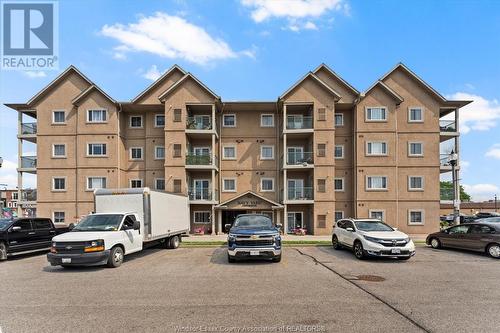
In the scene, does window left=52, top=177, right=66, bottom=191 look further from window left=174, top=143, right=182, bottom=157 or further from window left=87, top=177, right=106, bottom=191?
window left=174, top=143, right=182, bottom=157

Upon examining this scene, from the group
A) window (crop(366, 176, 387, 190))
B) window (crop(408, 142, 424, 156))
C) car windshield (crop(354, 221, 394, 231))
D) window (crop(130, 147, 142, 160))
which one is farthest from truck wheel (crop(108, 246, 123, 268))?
window (crop(408, 142, 424, 156))

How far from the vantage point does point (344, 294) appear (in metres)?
7.60

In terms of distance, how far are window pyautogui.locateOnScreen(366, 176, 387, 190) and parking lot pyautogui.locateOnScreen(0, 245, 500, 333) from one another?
14.2 meters

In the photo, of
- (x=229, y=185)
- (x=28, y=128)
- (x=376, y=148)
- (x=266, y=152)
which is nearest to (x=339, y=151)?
(x=376, y=148)

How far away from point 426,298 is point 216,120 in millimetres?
23041

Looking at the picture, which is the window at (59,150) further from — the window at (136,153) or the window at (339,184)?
the window at (339,184)

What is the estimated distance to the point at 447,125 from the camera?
1090 inches

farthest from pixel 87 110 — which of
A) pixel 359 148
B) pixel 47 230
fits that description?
pixel 359 148

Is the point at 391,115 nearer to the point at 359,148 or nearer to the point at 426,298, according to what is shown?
the point at 359,148

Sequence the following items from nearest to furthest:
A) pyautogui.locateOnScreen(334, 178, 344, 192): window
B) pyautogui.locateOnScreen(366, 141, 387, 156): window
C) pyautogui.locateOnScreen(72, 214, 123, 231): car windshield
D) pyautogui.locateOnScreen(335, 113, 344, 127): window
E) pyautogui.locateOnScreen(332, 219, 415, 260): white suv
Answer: pyautogui.locateOnScreen(72, 214, 123, 231): car windshield, pyautogui.locateOnScreen(332, 219, 415, 260): white suv, pyautogui.locateOnScreen(366, 141, 387, 156): window, pyautogui.locateOnScreen(334, 178, 344, 192): window, pyautogui.locateOnScreen(335, 113, 344, 127): window

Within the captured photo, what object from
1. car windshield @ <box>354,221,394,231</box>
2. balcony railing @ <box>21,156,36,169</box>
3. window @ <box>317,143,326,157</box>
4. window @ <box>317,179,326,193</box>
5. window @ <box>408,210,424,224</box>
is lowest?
window @ <box>408,210,424,224</box>

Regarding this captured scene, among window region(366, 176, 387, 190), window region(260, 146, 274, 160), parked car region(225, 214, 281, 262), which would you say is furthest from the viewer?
window region(260, 146, 274, 160)

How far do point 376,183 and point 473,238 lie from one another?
11.9 meters

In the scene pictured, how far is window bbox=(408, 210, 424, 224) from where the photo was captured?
26.1m
